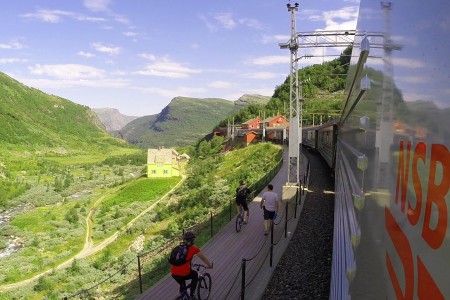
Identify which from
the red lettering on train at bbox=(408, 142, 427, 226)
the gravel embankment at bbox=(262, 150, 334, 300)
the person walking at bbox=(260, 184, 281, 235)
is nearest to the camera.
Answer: the red lettering on train at bbox=(408, 142, 427, 226)

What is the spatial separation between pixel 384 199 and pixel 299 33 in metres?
15.7

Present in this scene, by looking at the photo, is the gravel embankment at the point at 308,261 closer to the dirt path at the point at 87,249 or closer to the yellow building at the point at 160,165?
the dirt path at the point at 87,249

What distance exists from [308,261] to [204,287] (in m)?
3.14

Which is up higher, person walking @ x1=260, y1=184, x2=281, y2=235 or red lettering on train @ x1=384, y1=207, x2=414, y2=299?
red lettering on train @ x1=384, y1=207, x2=414, y2=299

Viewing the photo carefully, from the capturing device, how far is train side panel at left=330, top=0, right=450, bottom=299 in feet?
3.46

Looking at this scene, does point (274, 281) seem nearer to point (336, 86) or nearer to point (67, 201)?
point (67, 201)

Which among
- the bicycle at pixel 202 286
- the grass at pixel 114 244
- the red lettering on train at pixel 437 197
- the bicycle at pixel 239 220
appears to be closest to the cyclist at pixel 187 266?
the bicycle at pixel 202 286

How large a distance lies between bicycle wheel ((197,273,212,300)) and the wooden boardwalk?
48 centimetres

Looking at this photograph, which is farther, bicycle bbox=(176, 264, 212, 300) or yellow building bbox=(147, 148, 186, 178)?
yellow building bbox=(147, 148, 186, 178)

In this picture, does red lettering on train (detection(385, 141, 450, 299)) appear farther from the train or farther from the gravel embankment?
the gravel embankment

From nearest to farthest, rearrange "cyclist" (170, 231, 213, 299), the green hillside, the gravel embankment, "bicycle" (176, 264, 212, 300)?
"cyclist" (170, 231, 213, 299) → "bicycle" (176, 264, 212, 300) → the gravel embankment → the green hillside

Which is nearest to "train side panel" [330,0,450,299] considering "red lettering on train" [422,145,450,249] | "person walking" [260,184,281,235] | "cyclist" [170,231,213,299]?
"red lettering on train" [422,145,450,249]

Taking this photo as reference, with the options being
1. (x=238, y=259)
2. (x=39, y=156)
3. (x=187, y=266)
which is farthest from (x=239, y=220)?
(x=39, y=156)

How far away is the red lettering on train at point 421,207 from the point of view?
1.03 m
